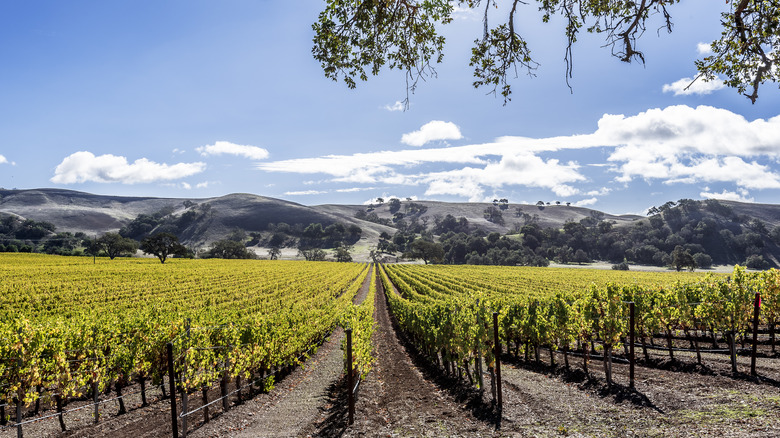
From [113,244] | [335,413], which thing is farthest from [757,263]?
[113,244]

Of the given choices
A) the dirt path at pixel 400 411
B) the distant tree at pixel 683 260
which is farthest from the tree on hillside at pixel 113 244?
the distant tree at pixel 683 260

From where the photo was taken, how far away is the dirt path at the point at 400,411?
852cm

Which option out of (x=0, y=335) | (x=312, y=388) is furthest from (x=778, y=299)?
(x=0, y=335)

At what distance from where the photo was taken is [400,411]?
32.6 feet

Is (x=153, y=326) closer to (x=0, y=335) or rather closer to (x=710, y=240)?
(x=0, y=335)

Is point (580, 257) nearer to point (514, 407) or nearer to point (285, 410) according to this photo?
point (514, 407)

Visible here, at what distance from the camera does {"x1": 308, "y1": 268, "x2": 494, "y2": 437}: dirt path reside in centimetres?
852

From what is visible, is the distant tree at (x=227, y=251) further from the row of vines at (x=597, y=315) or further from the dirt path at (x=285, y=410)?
the row of vines at (x=597, y=315)

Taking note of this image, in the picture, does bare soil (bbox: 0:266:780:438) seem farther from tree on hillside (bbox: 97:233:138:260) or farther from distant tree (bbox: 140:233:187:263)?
tree on hillside (bbox: 97:233:138:260)

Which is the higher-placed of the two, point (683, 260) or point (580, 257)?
point (683, 260)

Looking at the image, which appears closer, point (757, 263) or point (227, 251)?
point (227, 251)

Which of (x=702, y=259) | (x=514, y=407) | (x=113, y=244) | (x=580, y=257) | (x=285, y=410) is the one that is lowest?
(x=580, y=257)

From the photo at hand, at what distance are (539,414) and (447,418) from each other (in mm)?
2092

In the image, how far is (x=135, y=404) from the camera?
12.1 m
